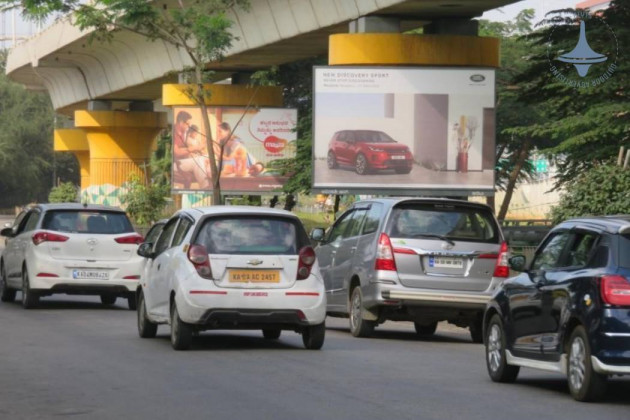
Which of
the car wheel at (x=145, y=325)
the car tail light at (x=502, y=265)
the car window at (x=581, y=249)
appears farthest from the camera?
the car tail light at (x=502, y=265)

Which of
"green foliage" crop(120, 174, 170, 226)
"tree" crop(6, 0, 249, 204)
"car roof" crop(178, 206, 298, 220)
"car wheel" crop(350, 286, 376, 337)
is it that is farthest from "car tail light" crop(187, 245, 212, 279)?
"green foliage" crop(120, 174, 170, 226)

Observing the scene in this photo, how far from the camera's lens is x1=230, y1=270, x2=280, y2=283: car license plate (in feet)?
54.0

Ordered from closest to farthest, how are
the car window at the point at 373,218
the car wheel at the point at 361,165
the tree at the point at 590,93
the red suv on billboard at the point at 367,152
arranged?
the car window at the point at 373,218 → the tree at the point at 590,93 → the car wheel at the point at 361,165 → the red suv on billboard at the point at 367,152

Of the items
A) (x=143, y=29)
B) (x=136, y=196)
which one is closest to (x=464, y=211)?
(x=143, y=29)

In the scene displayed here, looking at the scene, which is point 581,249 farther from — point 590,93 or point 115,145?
point 115,145

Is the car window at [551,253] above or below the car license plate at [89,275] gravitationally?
above

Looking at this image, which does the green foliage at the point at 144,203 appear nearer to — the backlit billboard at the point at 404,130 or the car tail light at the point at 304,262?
the backlit billboard at the point at 404,130

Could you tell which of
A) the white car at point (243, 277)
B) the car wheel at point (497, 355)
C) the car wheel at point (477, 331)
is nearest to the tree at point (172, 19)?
the car wheel at point (477, 331)

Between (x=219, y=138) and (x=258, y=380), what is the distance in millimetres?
38966

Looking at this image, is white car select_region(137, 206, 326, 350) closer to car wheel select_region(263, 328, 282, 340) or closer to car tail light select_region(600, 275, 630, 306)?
car wheel select_region(263, 328, 282, 340)

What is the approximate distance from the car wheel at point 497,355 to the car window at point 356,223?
5.90 metres

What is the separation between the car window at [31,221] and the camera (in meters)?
24.3

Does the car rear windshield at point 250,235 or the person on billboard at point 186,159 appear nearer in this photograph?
the car rear windshield at point 250,235

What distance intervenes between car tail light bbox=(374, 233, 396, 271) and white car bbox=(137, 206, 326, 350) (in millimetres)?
2005
